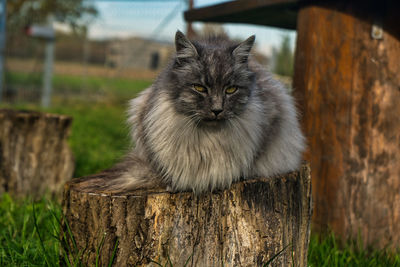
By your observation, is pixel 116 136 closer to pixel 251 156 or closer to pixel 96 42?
pixel 251 156

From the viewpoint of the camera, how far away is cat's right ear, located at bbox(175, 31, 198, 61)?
2363 mm

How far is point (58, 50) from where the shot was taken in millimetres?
15219

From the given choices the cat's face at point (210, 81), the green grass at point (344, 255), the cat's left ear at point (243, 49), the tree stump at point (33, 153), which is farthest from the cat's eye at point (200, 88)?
the tree stump at point (33, 153)

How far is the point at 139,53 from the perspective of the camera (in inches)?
527

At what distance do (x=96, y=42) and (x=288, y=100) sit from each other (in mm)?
13121

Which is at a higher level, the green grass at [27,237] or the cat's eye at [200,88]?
the cat's eye at [200,88]

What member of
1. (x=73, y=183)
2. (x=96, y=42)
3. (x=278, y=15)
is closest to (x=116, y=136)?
(x=278, y=15)

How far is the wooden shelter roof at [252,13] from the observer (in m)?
3.62

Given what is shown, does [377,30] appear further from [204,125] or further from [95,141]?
[95,141]

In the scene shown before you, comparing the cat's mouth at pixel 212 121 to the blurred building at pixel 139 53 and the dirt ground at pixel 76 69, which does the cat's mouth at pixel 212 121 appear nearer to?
the dirt ground at pixel 76 69

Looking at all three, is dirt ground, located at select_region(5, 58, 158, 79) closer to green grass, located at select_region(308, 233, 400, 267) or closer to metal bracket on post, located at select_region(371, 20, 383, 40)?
metal bracket on post, located at select_region(371, 20, 383, 40)

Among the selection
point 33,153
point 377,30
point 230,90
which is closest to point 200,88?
point 230,90

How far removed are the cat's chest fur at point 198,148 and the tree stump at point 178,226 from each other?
0.27 feet

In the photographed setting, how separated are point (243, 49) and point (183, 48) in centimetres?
36
